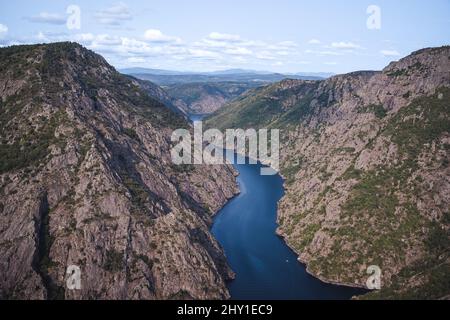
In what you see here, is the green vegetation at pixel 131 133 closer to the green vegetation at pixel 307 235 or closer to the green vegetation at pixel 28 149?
the green vegetation at pixel 28 149

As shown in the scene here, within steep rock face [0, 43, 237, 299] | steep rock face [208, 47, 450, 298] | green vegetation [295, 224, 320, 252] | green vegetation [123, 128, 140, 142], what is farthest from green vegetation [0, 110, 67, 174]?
steep rock face [208, 47, 450, 298]

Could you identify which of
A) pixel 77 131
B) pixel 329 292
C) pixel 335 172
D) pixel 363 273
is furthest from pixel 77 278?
pixel 335 172

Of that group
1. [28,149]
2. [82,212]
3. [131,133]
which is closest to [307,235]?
[82,212]

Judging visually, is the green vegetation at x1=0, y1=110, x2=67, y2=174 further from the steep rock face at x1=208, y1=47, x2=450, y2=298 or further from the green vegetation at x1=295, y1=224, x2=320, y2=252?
the steep rock face at x1=208, y1=47, x2=450, y2=298

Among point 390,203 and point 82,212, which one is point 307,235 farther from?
point 82,212

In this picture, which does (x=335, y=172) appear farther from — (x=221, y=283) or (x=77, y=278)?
(x=77, y=278)

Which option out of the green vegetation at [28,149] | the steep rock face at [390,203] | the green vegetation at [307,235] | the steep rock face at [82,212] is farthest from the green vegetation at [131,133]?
the green vegetation at [307,235]

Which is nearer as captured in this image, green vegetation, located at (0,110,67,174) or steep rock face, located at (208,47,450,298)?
steep rock face, located at (208,47,450,298)

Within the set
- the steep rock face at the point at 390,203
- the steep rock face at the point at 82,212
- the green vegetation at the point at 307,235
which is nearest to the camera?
the steep rock face at the point at 82,212
